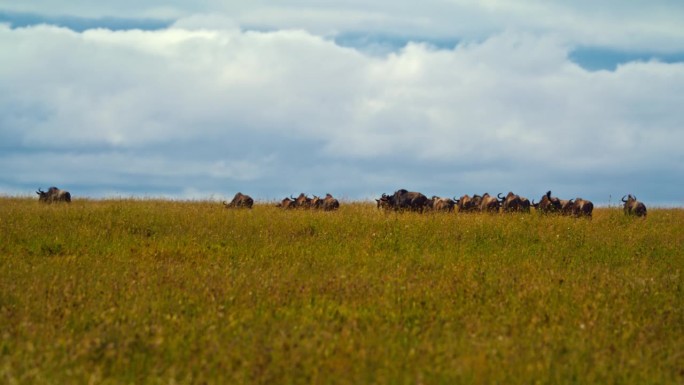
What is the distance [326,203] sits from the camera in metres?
33.1

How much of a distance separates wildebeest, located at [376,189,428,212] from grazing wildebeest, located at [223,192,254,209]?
20.8 ft

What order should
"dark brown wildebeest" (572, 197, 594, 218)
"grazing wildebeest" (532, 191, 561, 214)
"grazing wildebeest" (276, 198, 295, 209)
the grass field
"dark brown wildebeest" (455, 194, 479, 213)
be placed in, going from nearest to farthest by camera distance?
the grass field, "dark brown wildebeest" (572, 197, 594, 218), "grazing wildebeest" (532, 191, 561, 214), "dark brown wildebeest" (455, 194, 479, 213), "grazing wildebeest" (276, 198, 295, 209)

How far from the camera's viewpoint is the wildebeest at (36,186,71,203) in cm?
3619

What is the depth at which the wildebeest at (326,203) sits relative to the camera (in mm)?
32784

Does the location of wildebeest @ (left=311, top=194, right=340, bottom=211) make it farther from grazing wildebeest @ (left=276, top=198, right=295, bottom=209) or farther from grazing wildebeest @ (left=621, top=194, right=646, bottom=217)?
grazing wildebeest @ (left=621, top=194, right=646, bottom=217)

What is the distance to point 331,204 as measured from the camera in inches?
1294

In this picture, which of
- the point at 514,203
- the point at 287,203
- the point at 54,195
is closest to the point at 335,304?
the point at 514,203

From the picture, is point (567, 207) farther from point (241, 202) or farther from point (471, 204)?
point (241, 202)

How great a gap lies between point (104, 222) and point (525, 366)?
598 inches

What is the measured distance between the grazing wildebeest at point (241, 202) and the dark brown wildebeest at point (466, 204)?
9.46 meters

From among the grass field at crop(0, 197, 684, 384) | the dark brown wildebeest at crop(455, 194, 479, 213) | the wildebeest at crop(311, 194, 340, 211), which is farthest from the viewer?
the wildebeest at crop(311, 194, 340, 211)

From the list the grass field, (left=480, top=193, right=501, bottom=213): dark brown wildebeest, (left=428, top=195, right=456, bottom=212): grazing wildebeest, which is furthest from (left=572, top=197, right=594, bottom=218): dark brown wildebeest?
the grass field

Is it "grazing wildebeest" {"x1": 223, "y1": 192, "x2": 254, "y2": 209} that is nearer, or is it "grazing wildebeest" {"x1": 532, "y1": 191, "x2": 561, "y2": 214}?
"grazing wildebeest" {"x1": 532, "y1": 191, "x2": 561, "y2": 214}

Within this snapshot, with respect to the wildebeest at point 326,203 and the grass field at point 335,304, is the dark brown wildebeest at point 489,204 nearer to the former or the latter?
the wildebeest at point 326,203
